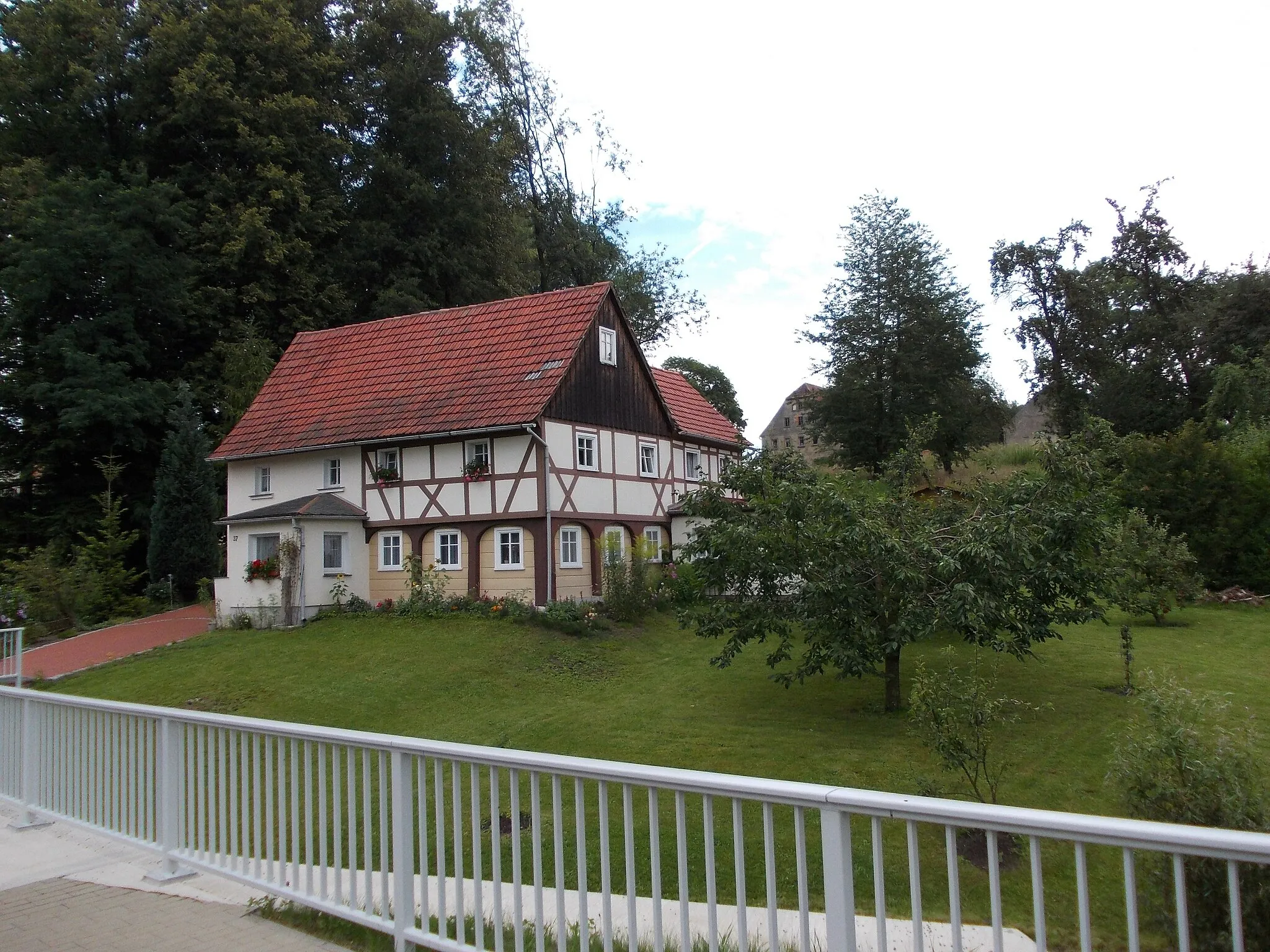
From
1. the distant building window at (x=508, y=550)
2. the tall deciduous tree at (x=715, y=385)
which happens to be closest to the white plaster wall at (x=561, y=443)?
the distant building window at (x=508, y=550)

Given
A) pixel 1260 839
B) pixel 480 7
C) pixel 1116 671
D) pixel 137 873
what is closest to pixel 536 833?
pixel 1260 839

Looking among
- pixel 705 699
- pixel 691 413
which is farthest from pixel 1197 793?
pixel 691 413

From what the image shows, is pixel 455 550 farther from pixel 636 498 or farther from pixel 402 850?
pixel 402 850

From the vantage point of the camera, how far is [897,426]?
40594 millimetres

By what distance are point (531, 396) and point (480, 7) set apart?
25724 millimetres

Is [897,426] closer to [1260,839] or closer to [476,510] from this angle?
[476,510]

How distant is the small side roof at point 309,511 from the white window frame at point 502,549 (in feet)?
12.6

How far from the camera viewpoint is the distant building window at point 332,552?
22.9m

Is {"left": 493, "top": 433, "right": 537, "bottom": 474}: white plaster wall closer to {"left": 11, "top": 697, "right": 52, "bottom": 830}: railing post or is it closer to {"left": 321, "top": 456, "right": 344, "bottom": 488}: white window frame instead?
{"left": 321, "top": 456, "right": 344, "bottom": 488}: white window frame

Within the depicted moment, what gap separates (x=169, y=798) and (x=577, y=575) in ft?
56.1

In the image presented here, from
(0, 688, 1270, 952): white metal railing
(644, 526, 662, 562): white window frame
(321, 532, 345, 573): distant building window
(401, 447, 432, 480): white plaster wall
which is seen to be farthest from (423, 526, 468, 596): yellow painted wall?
(0, 688, 1270, 952): white metal railing

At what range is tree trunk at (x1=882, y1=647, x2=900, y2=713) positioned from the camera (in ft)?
39.0

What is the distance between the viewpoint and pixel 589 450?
77.8 ft

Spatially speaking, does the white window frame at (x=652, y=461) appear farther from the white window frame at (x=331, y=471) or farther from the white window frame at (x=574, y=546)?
the white window frame at (x=331, y=471)
